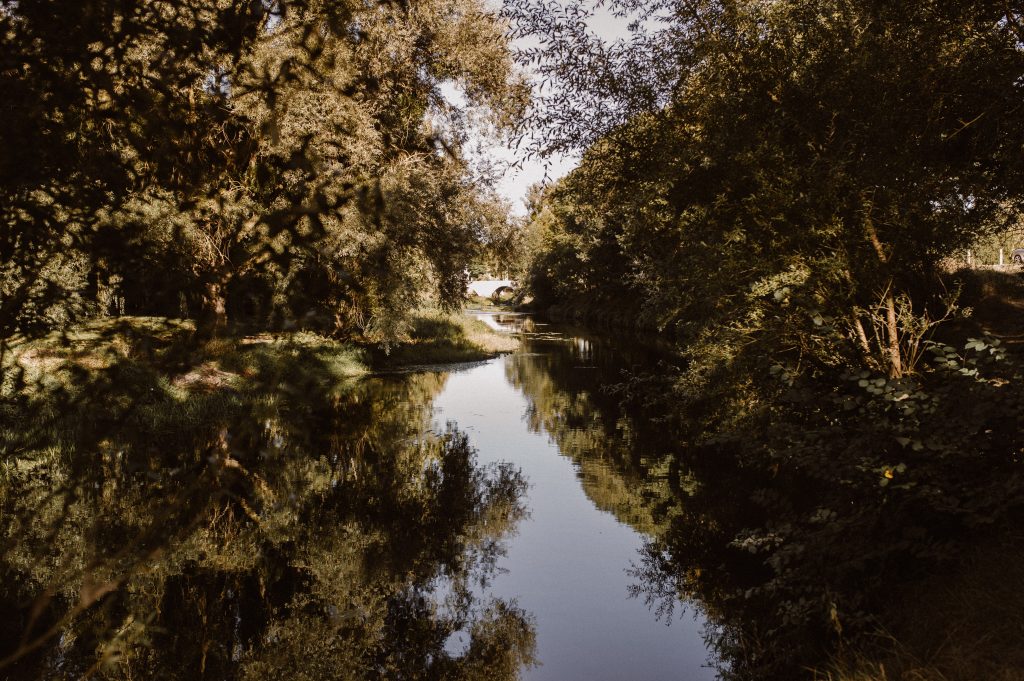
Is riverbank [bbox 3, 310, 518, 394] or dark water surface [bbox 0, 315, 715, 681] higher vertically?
riverbank [bbox 3, 310, 518, 394]

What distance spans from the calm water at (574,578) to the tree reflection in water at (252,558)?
42 cm

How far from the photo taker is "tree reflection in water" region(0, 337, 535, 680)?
7.13 m

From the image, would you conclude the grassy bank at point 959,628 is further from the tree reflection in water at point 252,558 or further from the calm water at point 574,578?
the tree reflection in water at point 252,558

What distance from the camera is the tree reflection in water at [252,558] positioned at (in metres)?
7.13

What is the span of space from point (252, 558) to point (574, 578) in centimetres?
453

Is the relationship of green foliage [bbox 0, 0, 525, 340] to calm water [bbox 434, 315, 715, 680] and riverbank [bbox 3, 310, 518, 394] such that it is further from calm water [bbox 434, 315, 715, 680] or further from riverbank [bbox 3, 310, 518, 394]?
calm water [bbox 434, 315, 715, 680]

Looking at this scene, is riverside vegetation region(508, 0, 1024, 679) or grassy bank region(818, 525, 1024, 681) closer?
grassy bank region(818, 525, 1024, 681)

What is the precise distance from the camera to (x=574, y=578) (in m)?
10.3

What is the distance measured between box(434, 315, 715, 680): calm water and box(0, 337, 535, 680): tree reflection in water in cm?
42

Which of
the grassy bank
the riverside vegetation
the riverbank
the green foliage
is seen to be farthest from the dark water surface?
the grassy bank

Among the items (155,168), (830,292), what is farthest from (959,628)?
(155,168)

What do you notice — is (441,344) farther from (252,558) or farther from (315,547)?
(252,558)

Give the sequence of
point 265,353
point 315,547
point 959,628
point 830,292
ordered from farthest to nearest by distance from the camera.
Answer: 1. point 265,353
2. point 315,547
3. point 830,292
4. point 959,628

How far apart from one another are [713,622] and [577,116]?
838 centimetres
